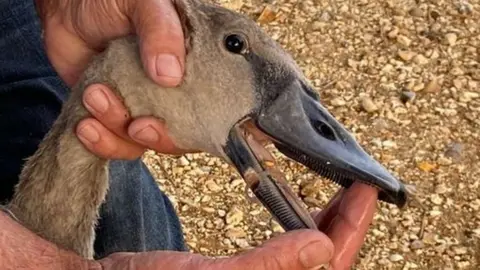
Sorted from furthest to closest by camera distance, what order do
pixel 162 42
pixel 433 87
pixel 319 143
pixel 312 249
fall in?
pixel 433 87
pixel 162 42
pixel 319 143
pixel 312 249

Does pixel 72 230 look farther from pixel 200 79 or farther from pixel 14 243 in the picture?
pixel 200 79

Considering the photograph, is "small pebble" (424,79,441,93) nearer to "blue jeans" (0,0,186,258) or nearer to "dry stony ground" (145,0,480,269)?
"dry stony ground" (145,0,480,269)

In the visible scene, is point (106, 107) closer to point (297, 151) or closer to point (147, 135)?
point (147, 135)

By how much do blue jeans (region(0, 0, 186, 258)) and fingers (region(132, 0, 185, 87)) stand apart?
0.63m

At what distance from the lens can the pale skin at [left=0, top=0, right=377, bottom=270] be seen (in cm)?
162

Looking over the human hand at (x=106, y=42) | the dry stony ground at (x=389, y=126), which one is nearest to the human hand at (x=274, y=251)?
the human hand at (x=106, y=42)

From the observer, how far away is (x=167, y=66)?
1763mm

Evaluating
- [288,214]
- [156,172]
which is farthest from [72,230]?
[156,172]

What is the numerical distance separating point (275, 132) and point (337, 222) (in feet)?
0.62

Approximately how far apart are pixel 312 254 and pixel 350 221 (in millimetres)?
138

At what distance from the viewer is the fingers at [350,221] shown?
1669mm

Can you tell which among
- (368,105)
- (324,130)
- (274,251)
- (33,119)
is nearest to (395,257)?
(368,105)

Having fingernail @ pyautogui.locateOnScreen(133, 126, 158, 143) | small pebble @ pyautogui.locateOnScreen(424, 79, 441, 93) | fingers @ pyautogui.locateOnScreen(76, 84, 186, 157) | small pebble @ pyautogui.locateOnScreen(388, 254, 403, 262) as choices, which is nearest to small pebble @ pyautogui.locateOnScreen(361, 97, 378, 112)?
small pebble @ pyautogui.locateOnScreen(424, 79, 441, 93)

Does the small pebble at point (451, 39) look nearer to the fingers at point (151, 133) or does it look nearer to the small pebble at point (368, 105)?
the small pebble at point (368, 105)
